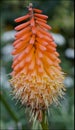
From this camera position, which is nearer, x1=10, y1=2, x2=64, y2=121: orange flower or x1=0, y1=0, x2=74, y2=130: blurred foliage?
x1=10, y1=2, x2=64, y2=121: orange flower

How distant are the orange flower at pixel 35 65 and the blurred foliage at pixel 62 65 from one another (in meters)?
0.11

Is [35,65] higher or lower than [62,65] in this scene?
higher

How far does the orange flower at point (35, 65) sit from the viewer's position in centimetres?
268

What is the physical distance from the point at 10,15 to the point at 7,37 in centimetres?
90

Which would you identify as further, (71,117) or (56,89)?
(71,117)

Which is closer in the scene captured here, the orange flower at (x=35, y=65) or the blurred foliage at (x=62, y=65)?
the orange flower at (x=35, y=65)

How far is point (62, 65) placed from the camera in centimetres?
677

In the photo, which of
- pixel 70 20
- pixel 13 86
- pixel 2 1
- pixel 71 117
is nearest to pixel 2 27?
pixel 2 1

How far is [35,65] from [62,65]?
4040mm

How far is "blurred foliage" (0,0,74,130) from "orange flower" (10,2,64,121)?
0.35ft

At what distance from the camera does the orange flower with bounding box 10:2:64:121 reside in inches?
106

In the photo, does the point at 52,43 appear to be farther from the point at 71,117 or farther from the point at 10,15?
the point at 10,15

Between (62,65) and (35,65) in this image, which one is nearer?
(35,65)

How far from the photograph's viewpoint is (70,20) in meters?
8.58
